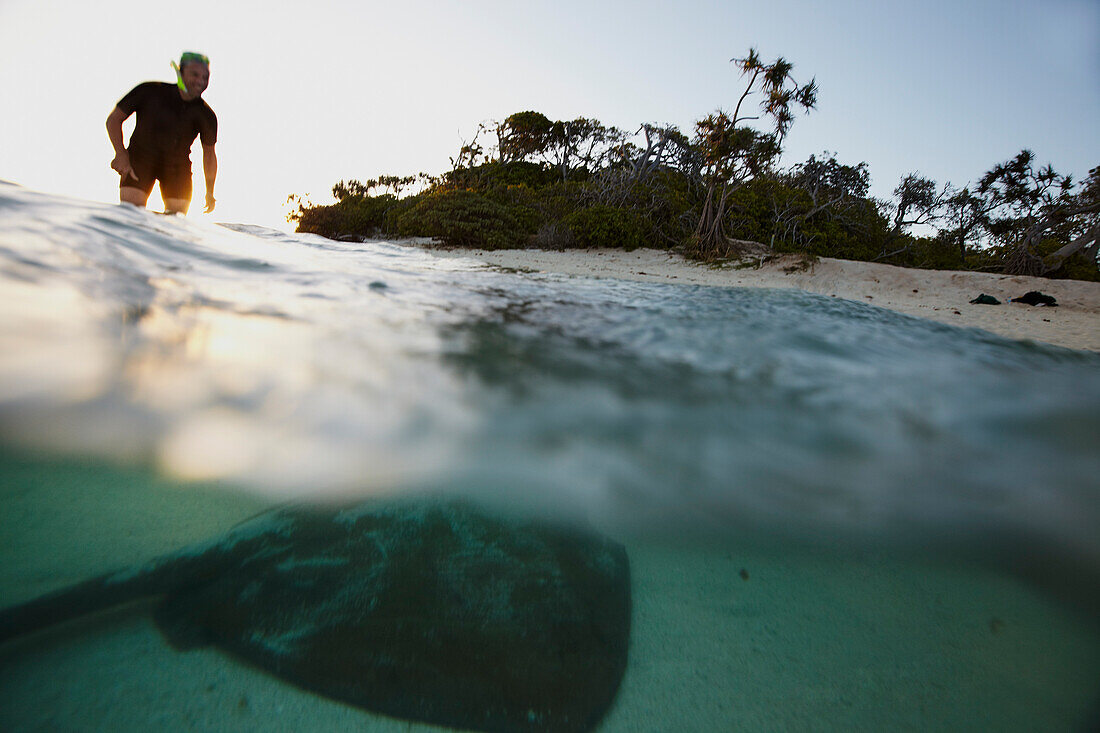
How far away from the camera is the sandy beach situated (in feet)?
17.8

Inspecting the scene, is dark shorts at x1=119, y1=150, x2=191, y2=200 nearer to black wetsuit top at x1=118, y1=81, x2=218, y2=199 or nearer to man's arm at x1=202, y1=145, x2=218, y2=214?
black wetsuit top at x1=118, y1=81, x2=218, y2=199

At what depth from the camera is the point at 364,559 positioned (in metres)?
1.20

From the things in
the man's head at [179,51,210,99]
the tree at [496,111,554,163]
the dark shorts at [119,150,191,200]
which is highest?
the tree at [496,111,554,163]

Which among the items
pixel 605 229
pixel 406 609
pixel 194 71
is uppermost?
pixel 194 71

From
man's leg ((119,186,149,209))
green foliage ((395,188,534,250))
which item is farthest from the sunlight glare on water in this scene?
green foliage ((395,188,534,250))

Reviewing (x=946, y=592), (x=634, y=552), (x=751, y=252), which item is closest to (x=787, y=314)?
(x=946, y=592)

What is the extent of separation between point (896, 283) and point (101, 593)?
9.69m

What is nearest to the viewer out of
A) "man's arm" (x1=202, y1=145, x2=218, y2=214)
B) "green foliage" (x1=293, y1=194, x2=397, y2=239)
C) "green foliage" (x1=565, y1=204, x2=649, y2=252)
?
"man's arm" (x1=202, y1=145, x2=218, y2=214)

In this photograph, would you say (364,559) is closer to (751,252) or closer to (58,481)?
(58,481)

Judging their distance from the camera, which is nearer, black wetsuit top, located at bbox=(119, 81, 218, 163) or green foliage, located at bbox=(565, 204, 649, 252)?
black wetsuit top, located at bbox=(119, 81, 218, 163)

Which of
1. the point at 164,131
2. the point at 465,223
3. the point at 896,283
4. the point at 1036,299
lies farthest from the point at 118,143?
the point at 1036,299

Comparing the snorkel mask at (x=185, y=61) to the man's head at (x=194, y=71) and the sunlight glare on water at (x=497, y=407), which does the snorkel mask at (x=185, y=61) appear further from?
the sunlight glare on water at (x=497, y=407)

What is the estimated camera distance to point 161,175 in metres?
4.42

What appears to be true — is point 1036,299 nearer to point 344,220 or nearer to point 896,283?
point 896,283
